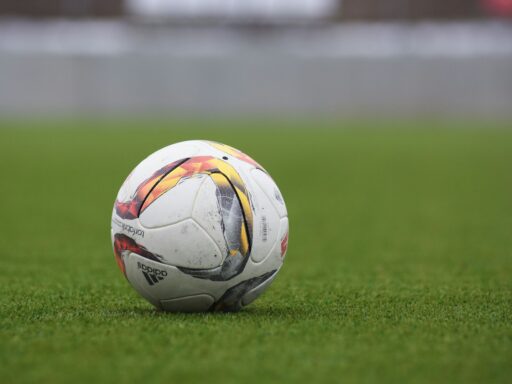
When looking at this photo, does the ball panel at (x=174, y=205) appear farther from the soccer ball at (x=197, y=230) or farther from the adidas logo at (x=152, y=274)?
the adidas logo at (x=152, y=274)

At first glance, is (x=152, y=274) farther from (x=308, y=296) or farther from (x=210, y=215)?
(x=308, y=296)

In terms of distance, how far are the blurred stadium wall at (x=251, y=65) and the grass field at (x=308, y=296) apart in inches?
720

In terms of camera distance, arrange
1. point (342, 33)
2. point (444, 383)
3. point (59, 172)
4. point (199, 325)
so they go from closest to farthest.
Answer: point (444, 383)
point (199, 325)
point (59, 172)
point (342, 33)

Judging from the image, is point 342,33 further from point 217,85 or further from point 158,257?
point 158,257

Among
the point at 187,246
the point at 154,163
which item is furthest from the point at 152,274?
the point at 154,163

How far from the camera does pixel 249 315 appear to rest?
402 centimetres

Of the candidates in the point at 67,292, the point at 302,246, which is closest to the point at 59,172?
the point at 302,246

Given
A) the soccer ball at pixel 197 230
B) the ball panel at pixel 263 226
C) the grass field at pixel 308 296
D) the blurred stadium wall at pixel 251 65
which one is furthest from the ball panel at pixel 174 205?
the blurred stadium wall at pixel 251 65

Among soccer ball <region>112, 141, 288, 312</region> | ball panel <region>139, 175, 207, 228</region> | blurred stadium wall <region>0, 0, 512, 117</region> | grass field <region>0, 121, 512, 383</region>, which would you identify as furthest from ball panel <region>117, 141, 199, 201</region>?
blurred stadium wall <region>0, 0, 512, 117</region>

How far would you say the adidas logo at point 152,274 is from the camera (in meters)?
3.82

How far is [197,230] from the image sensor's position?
375cm

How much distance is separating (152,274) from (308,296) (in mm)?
1129

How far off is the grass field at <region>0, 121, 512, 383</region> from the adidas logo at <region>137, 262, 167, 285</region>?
6.5 inches

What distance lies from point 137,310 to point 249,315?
52 centimetres
